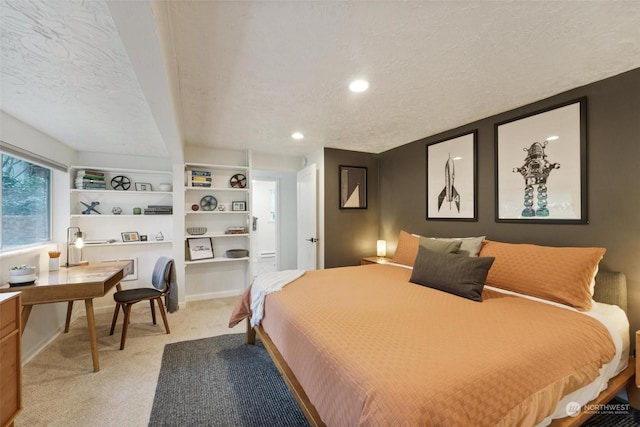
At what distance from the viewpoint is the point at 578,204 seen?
7.09 ft

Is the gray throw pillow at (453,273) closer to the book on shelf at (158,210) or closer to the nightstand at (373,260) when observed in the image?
the nightstand at (373,260)

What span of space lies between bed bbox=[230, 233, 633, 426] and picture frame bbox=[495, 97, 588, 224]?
45 cm

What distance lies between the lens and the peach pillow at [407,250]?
9.93 ft

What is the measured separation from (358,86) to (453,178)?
1.73m

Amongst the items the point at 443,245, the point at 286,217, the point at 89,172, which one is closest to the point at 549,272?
the point at 443,245

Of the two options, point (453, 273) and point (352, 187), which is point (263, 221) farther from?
point (453, 273)

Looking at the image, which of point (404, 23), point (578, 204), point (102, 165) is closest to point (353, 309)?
point (404, 23)

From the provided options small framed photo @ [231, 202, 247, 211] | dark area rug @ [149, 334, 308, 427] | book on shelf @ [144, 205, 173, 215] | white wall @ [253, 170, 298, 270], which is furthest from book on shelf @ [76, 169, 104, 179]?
white wall @ [253, 170, 298, 270]

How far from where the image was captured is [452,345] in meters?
1.25

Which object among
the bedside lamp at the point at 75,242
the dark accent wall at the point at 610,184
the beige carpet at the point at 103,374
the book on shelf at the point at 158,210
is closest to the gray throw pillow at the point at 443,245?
the dark accent wall at the point at 610,184

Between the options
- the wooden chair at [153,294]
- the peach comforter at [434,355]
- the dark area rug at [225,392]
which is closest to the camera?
the peach comforter at [434,355]

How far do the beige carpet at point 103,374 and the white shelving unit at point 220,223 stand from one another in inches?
Answer: 33.1

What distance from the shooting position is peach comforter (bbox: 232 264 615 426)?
970 millimetres

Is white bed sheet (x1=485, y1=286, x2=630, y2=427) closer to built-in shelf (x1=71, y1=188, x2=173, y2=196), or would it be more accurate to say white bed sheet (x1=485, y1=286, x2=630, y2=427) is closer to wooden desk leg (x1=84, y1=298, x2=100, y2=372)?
wooden desk leg (x1=84, y1=298, x2=100, y2=372)
